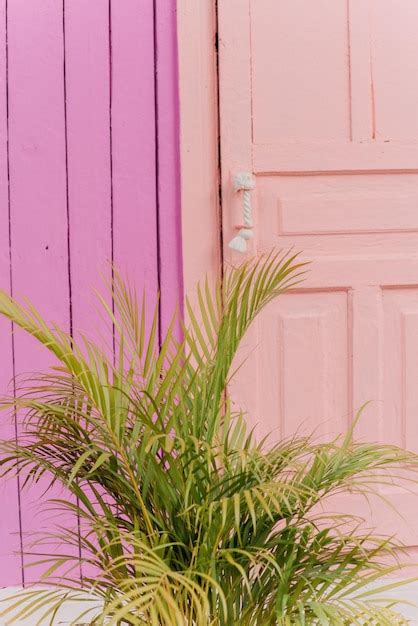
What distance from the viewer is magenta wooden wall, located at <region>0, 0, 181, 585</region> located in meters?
2.40

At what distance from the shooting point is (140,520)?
1.67 meters

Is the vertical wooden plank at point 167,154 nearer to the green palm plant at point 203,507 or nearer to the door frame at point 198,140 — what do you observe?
the door frame at point 198,140

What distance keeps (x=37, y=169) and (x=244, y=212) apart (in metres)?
0.59

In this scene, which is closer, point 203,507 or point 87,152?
point 203,507

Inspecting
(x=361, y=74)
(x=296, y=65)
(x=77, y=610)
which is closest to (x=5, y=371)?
(x=77, y=610)

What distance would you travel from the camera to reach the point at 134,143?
243 cm

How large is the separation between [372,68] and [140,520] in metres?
1.51

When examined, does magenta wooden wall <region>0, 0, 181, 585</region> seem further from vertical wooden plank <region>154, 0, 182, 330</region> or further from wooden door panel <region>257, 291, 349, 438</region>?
wooden door panel <region>257, 291, 349, 438</region>

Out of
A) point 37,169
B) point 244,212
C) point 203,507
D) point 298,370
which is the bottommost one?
point 203,507

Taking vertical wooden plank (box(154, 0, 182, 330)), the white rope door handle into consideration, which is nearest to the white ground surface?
vertical wooden plank (box(154, 0, 182, 330))

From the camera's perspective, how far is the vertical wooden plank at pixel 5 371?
2.39 m

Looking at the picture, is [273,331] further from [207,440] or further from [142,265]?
[207,440]

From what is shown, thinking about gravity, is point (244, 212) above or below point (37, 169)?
below

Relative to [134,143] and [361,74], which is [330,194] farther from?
[134,143]
